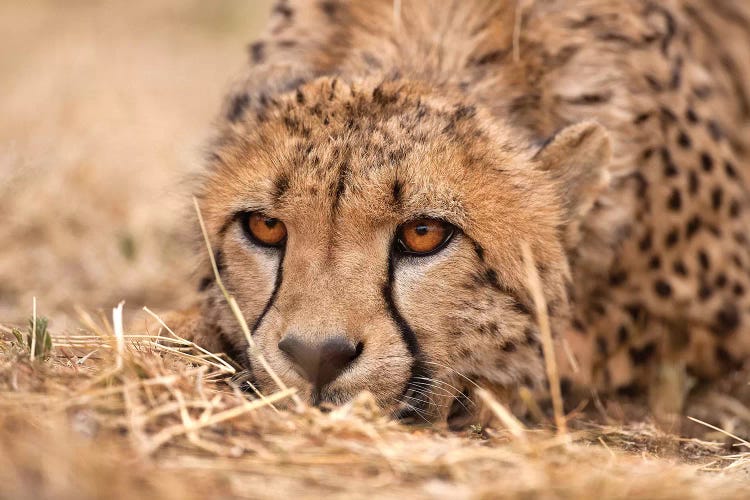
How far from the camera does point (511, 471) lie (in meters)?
1.60

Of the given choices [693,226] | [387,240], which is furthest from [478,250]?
[693,226]

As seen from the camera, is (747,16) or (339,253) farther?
(747,16)

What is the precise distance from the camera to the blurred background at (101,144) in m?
3.77

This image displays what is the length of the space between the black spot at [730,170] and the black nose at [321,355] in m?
1.79

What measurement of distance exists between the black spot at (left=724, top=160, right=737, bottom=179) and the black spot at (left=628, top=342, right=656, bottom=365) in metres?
0.66

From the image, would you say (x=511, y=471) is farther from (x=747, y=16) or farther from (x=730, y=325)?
(x=747, y=16)

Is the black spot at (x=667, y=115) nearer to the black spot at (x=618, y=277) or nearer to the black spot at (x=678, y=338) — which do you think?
the black spot at (x=618, y=277)

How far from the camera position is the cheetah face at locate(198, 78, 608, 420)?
2018mm

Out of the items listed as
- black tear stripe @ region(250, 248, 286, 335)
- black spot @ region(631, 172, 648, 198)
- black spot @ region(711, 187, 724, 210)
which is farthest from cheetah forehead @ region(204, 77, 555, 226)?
black spot @ region(711, 187, 724, 210)

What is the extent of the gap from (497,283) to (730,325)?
1182 millimetres

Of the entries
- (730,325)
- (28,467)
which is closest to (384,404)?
(28,467)

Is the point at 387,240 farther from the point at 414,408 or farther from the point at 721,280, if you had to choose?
the point at 721,280

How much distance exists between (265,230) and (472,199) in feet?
1.62

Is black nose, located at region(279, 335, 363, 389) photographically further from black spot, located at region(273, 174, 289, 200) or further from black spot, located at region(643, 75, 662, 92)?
black spot, located at region(643, 75, 662, 92)
